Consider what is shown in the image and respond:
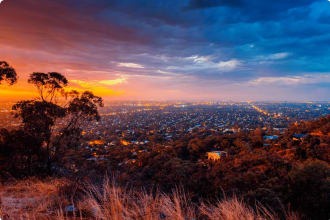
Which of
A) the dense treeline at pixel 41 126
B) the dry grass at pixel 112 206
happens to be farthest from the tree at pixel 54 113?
the dry grass at pixel 112 206

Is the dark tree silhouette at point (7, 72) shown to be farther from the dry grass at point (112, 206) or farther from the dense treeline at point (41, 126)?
the dry grass at point (112, 206)

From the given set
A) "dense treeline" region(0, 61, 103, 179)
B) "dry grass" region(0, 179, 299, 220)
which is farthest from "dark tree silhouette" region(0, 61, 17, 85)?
"dry grass" region(0, 179, 299, 220)

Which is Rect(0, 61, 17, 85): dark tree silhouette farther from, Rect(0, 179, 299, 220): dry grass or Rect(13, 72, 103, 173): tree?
Rect(0, 179, 299, 220): dry grass

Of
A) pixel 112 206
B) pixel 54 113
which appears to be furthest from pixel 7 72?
pixel 112 206

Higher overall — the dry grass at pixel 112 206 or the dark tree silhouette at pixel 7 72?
the dark tree silhouette at pixel 7 72

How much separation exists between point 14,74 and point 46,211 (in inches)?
343

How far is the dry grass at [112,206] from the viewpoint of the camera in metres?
2.33

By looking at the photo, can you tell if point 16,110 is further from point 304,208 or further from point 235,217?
point 304,208

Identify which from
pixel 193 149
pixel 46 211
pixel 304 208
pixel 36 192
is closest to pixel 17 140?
pixel 36 192

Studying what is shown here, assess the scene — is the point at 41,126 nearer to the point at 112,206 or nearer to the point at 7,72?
the point at 7,72

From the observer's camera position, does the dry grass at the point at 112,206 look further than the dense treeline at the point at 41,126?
No

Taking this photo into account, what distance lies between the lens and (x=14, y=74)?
863 cm

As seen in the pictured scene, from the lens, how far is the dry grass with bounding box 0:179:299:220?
2326mm

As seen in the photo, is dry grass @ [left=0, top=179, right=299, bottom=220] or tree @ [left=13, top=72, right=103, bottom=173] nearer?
dry grass @ [left=0, top=179, right=299, bottom=220]
